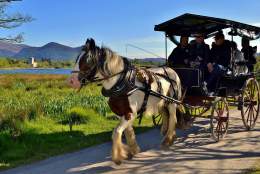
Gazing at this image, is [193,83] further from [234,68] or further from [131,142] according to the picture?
[131,142]

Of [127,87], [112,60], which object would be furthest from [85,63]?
[127,87]

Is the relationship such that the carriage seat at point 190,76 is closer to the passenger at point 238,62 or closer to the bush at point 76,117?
the passenger at point 238,62

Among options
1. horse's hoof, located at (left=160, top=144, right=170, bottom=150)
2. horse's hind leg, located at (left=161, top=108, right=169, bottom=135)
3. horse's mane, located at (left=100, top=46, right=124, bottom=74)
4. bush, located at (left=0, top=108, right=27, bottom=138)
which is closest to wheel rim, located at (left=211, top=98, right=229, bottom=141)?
horse's hind leg, located at (left=161, top=108, right=169, bottom=135)

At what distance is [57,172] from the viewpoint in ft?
27.7

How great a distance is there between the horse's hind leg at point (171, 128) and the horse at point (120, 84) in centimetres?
66

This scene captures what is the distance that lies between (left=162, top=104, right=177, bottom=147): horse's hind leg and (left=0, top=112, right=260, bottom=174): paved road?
0.65 feet

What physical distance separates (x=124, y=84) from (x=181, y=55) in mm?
3556

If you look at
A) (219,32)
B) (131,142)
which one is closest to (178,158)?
(131,142)

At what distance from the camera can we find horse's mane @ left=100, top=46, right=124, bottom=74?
870cm

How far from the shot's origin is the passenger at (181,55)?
12.0 metres

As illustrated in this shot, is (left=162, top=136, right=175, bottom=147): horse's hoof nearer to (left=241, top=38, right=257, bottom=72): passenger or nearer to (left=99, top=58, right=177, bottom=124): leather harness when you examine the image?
(left=99, top=58, right=177, bottom=124): leather harness

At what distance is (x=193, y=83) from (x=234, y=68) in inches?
56.6

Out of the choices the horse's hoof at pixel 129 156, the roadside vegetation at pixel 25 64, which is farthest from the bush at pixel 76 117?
the roadside vegetation at pixel 25 64

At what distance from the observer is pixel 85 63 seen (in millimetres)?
8422
